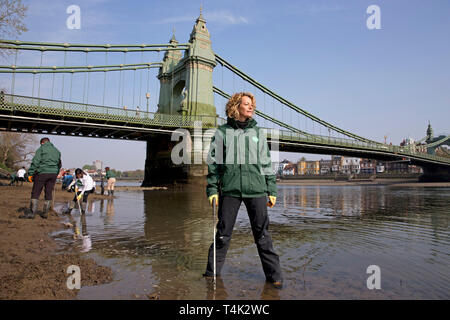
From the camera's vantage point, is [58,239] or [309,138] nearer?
[58,239]

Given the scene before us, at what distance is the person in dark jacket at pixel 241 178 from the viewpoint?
299cm

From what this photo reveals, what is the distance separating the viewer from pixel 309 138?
40.2 meters

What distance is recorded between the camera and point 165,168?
3077 cm

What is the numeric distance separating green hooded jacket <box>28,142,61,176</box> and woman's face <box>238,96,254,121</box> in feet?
18.3

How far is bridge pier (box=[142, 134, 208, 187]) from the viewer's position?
87.5 feet

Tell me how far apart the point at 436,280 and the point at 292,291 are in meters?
1.54

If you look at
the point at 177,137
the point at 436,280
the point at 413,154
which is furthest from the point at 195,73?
the point at 413,154

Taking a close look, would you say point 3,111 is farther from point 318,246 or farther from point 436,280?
point 436,280

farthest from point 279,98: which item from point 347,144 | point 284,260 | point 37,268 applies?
point 37,268

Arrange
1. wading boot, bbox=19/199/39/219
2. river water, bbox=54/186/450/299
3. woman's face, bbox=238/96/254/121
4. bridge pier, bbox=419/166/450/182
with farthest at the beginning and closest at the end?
bridge pier, bbox=419/166/450/182
wading boot, bbox=19/199/39/219
woman's face, bbox=238/96/254/121
river water, bbox=54/186/450/299

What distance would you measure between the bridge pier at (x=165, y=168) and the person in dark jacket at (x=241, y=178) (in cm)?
2327

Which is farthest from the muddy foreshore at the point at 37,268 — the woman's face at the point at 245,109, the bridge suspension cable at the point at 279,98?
the bridge suspension cable at the point at 279,98

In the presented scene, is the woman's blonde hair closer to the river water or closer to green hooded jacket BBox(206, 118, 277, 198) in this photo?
green hooded jacket BBox(206, 118, 277, 198)

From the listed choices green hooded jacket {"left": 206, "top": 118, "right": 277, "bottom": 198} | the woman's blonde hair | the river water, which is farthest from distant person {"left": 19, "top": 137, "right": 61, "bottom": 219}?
the woman's blonde hair
